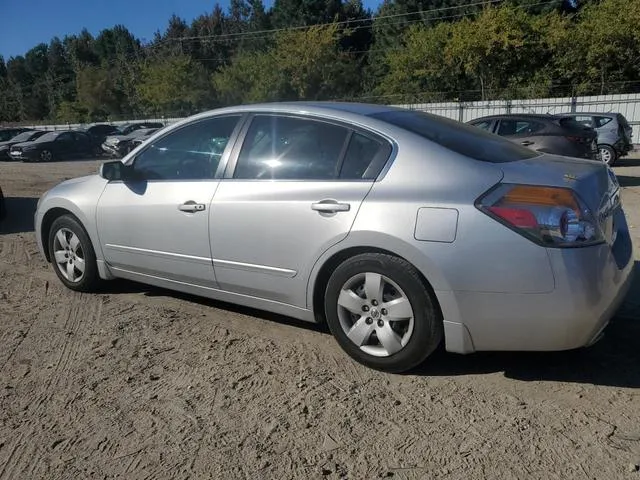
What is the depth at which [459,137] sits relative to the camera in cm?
368

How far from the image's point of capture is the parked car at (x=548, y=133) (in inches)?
445

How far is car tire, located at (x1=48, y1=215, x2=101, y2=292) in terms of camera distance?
192 inches

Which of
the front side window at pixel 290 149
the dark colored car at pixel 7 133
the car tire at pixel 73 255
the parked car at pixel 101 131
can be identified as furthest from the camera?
the parked car at pixel 101 131

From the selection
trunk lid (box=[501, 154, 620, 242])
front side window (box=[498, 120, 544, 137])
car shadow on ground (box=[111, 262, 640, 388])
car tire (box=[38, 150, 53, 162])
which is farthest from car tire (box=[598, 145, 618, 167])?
A: car tire (box=[38, 150, 53, 162])

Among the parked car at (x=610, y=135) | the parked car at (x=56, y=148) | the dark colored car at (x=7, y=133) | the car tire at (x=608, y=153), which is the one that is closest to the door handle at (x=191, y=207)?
the parked car at (x=610, y=135)

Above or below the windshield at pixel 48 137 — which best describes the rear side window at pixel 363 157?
above

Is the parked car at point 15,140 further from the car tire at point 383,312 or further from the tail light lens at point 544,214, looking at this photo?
the tail light lens at point 544,214

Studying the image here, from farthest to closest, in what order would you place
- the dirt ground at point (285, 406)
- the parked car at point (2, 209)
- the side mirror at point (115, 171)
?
the parked car at point (2, 209), the side mirror at point (115, 171), the dirt ground at point (285, 406)

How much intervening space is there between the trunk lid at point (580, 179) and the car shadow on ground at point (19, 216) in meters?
7.27

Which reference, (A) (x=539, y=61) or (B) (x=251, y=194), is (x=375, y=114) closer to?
(B) (x=251, y=194)

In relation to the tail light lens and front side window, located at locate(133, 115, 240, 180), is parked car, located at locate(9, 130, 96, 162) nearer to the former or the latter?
front side window, located at locate(133, 115, 240, 180)

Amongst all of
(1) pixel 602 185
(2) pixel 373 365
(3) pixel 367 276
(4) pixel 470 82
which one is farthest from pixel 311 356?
(4) pixel 470 82

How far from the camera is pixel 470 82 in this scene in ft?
127

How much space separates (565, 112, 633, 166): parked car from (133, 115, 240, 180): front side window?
14.6 metres
